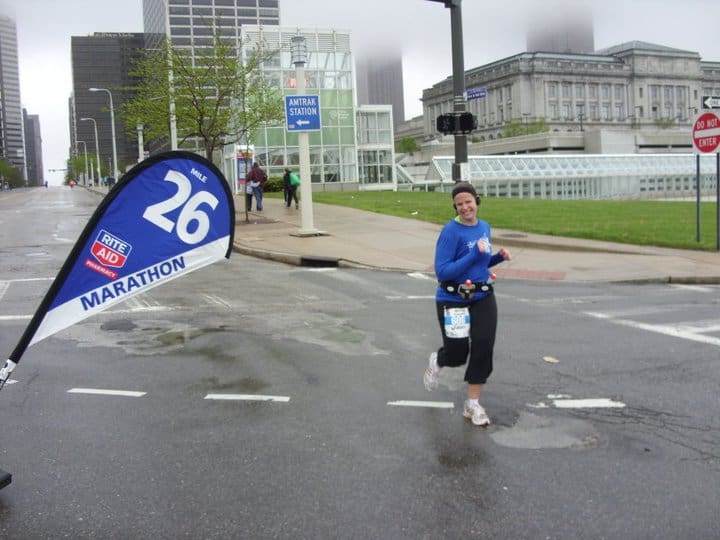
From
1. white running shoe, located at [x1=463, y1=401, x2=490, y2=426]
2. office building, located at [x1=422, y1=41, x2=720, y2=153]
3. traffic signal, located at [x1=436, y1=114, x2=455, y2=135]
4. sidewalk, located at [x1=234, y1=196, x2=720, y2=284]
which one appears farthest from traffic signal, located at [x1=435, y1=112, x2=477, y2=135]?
office building, located at [x1=422, y1=41, x2=720, y2=153]

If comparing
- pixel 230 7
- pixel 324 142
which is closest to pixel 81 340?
pixel 324 142

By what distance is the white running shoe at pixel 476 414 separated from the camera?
5.24m

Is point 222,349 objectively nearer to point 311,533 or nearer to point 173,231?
point 173,231

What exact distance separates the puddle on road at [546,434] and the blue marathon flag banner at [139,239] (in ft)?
7.77

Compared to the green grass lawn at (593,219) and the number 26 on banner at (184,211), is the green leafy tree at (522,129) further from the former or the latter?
the number 26 on banner at (184,211)

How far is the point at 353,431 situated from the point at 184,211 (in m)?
1.89

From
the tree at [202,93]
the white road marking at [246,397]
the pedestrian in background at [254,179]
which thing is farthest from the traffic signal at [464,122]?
the pedestrian in background at [254,179]

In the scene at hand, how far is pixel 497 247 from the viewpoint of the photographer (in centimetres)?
1723

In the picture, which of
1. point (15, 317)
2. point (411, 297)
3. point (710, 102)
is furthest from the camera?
point (710, 102)

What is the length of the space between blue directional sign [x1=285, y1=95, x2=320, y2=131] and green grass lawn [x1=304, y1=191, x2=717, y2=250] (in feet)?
17.2

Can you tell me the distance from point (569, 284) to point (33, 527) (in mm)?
10512

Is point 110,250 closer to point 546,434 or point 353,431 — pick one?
point 353,431

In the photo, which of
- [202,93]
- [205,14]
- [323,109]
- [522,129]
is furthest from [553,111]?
[202,93]

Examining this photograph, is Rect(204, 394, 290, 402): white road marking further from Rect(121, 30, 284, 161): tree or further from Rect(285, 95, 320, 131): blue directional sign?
Rect(121, 30, 284, 161): tree
